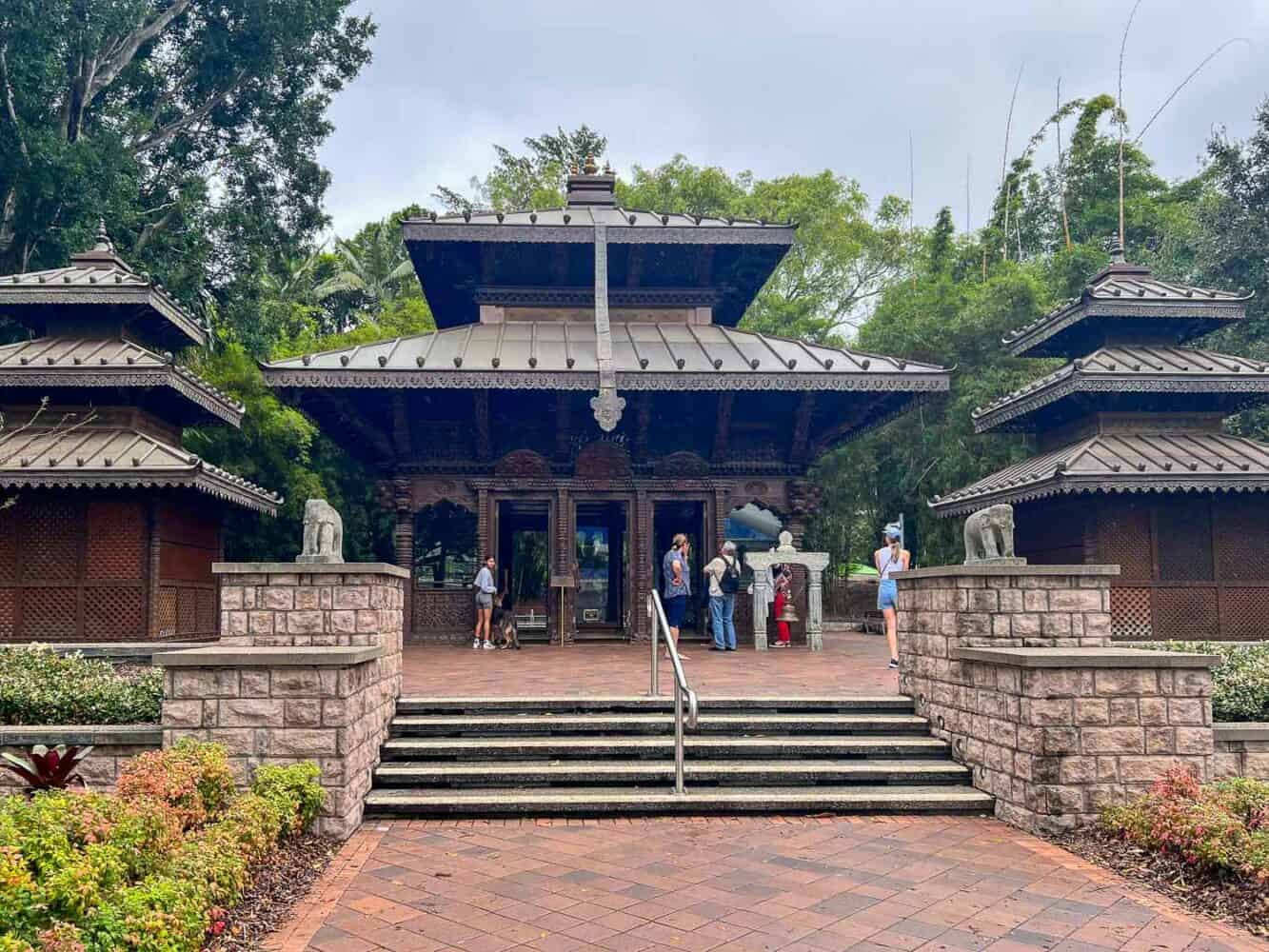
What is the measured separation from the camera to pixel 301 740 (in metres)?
6.15

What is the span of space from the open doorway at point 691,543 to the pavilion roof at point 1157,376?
5948mm

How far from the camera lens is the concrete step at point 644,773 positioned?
6.89m

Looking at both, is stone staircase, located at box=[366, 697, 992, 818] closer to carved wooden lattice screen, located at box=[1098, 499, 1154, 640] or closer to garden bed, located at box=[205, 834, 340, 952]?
garden bed, located at box=[205, 834, 340, 952]

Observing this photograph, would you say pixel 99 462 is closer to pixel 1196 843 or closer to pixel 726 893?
pixel 726 893

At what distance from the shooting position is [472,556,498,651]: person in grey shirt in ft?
45.3

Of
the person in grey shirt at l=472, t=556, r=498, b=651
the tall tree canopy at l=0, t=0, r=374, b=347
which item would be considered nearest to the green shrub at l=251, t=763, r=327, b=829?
the person in grey shirt at l=472, t=556, r=498, b=651

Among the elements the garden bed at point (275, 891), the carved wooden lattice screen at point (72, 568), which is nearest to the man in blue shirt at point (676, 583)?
the garden bed at point (275, 891)

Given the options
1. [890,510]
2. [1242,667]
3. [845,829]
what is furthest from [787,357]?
[890,510]

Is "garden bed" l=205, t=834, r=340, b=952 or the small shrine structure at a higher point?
the small shrine structure

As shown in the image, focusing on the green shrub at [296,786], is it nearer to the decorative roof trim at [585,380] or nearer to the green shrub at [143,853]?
the green shrub at [143,853]

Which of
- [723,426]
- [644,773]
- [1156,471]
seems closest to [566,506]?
[723,426]

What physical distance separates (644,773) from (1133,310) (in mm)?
12133

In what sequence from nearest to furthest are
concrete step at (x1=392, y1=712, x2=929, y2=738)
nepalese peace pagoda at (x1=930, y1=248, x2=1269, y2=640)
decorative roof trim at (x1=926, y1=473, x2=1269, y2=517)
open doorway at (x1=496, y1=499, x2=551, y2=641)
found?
concrete step at (x1=392, y1=712, x2=929, y2=738) < decorative roof trim at (x1=926, y1=473, x2=1269, y2=517) < nepalese peace pagoda at (x1=930, y1=248, x2=1269, y2=640) < open doorway at (x1=496, y1=499, x2=551, y2=641)

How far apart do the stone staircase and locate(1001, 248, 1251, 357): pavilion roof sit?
30.9 ft
